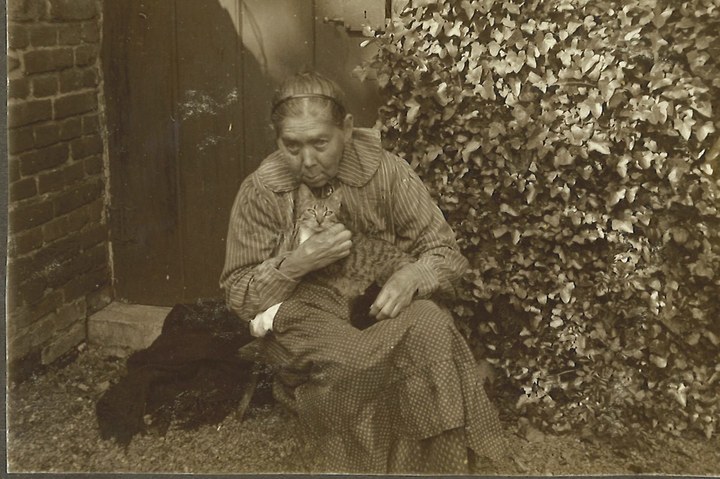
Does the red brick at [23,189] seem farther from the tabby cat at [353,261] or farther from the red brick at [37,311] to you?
the tabby cat at [353,261]

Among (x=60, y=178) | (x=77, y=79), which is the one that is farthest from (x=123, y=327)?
(x=77, y=79)

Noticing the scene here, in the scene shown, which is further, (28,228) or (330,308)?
(28,228)

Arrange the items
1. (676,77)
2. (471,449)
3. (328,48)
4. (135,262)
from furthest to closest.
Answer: (135,262)
(328,48)
(676,77)
(471,449)

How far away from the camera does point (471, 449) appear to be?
273 centimetres

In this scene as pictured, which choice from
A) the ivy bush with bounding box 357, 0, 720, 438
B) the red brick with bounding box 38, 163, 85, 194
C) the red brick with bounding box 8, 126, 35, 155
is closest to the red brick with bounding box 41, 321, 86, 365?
the red brick with bounding box 38, 163, 85, 194

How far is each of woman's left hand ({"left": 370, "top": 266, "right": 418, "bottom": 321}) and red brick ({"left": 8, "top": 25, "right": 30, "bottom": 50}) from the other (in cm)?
159

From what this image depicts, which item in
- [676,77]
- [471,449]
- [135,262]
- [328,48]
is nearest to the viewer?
[471,449]

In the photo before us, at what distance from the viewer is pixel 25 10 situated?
2992 mm

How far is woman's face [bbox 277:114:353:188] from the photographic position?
8.61 feet

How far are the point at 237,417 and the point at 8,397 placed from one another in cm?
84

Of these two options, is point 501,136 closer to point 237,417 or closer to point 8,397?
point 237,417

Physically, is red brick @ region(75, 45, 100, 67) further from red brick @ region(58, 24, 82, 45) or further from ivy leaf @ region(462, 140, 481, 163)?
ivy leaf @ region(462, 140, 481, 163)

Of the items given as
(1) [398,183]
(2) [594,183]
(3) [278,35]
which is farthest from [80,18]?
(2) [594,183]

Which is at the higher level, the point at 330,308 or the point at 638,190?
the point at 638,190
